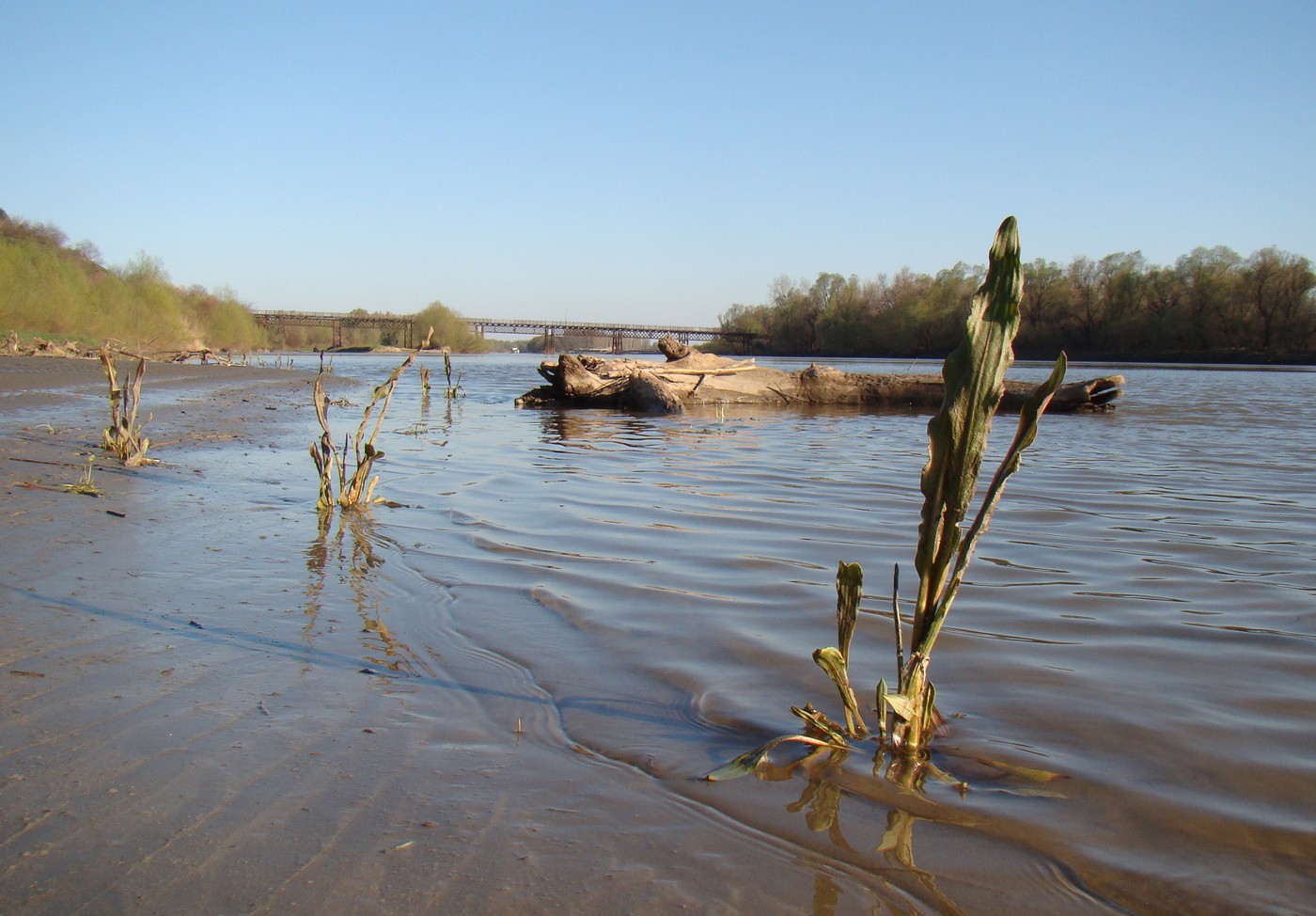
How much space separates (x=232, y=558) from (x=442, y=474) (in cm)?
312

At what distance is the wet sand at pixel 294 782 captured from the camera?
1.44m

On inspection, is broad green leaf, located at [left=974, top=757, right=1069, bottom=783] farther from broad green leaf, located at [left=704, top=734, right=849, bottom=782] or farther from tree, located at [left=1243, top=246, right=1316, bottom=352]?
tree, located at [left=1243, top=246, right=1316, bottom=352]

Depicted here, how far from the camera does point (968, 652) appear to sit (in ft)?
9.24

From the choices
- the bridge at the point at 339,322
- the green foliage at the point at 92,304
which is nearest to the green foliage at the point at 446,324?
the bridge at the point at 339,322

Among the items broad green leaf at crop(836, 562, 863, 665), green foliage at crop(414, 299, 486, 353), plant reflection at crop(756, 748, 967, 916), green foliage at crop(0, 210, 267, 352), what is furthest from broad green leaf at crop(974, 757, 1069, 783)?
green foliage at crop(414, 299, 486, 353)

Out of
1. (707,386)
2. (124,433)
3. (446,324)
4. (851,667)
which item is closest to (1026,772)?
(851,667)

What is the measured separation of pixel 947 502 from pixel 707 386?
13487 millimetres

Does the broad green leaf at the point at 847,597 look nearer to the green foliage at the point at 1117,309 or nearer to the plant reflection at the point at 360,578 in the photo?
the plant reflection at the point at 360,578

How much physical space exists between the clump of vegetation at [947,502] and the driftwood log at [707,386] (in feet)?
39.2

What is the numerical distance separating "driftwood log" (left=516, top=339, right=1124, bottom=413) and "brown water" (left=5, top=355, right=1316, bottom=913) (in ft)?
26.7

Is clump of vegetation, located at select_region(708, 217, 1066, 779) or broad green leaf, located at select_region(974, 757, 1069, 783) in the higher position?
clump of vegetation, located at select_region(708, 217, 1066, 779)

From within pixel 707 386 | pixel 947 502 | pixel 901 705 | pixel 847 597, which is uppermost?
pixel 707 386

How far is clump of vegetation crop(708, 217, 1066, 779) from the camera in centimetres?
181

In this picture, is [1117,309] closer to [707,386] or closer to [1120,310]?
[1120,310]
